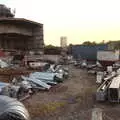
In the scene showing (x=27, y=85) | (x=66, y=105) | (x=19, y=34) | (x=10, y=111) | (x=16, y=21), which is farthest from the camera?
(x=19, y=34)

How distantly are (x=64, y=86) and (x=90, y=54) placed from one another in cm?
1328

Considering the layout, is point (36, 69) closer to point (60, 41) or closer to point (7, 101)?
point (7, 101)

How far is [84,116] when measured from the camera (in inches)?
279

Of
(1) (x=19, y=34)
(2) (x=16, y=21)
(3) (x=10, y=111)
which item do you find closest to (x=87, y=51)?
(1) (x=19, y=34)

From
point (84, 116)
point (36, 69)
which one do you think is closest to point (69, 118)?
point (84, 116)

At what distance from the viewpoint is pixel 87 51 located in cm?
2508

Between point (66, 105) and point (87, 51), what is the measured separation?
17.0 meters

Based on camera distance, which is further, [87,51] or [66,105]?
[87,51]

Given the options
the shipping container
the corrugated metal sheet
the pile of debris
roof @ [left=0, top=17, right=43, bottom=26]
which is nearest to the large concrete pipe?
the pile of debris

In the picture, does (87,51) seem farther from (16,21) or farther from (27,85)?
(27,85)

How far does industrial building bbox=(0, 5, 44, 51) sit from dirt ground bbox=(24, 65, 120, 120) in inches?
511

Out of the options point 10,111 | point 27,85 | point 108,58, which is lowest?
point 27,85

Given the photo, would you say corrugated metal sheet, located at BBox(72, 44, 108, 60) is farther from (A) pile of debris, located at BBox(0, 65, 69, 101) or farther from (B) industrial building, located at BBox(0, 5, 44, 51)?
(A) pile of debris, located at BBox(0, 65, 69, 101)

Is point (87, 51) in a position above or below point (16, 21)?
below
